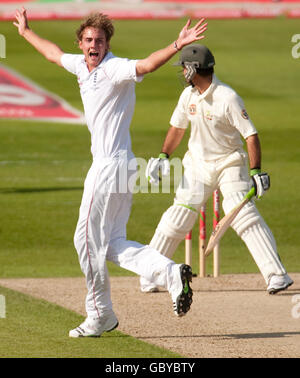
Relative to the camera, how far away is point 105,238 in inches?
304

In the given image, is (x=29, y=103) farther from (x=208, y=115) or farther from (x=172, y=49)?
(x=172, y=49)

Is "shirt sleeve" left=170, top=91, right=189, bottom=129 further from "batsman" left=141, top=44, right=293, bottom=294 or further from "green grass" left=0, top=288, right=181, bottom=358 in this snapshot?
"green grass" left=0, top=288, right=181, bottom=358

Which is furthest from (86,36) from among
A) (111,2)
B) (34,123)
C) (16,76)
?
(111,2)

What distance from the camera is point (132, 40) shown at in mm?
33781

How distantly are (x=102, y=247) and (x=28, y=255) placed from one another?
4.54 m

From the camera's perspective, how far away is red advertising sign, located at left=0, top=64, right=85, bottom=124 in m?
24.6

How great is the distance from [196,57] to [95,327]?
2699mm

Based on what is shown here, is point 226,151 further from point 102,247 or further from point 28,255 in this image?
point 28,255

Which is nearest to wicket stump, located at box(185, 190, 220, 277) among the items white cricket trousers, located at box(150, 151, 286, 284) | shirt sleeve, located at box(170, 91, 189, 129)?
white cricket trousers, located at box(150, 151, 286, 284)

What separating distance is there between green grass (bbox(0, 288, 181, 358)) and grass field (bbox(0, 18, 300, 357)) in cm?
5

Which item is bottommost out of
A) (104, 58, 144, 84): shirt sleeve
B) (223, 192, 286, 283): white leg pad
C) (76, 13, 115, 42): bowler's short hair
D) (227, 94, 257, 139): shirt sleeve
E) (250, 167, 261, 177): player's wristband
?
(223, 192, 286, 283): white leg pad

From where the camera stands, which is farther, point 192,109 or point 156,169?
point 192,109

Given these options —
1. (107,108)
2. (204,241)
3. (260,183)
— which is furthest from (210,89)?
(107,108)

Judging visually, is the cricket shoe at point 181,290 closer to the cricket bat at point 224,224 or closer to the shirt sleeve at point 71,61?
the cricket bat at point 224,224
